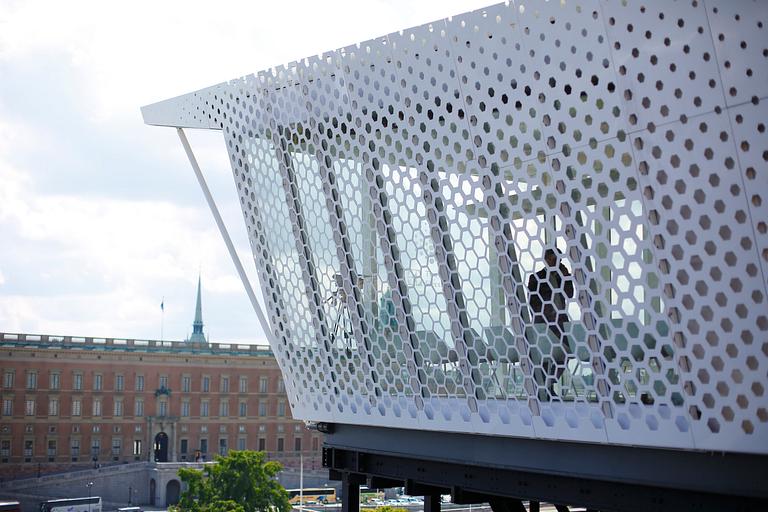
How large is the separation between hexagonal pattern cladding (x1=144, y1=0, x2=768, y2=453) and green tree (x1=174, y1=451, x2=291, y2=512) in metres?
37.2

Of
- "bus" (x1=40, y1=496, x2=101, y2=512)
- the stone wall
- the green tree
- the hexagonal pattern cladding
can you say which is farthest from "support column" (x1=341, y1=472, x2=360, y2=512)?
the stone wall

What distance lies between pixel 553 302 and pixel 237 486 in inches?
1738

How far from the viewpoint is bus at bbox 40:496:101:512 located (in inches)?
2444

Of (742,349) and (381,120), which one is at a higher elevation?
(381,120)

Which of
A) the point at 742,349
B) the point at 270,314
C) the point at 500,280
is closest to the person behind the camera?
the point at 742,349

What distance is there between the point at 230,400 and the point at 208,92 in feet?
202

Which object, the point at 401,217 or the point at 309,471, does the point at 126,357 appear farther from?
the point at 401,217

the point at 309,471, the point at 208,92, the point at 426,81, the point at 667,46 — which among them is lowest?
the point at 309,471

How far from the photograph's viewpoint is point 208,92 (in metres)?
20.0

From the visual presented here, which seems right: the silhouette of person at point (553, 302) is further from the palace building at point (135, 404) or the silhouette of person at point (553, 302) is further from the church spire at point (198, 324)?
the church spire at point (198, 324)

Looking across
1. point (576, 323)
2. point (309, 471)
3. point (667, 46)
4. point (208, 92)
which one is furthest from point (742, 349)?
point (309, 471)

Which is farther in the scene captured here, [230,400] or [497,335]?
[230,400]

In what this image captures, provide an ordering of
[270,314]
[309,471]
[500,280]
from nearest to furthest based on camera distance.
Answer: [500,280] → [270,314] → [309,471]

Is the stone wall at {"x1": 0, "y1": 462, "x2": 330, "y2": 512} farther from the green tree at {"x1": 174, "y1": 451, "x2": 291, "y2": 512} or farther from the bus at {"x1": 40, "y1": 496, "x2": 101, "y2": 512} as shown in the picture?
the green tree at {"x1": 174, "y1": 451, "x2": 291, "y2": 512}
